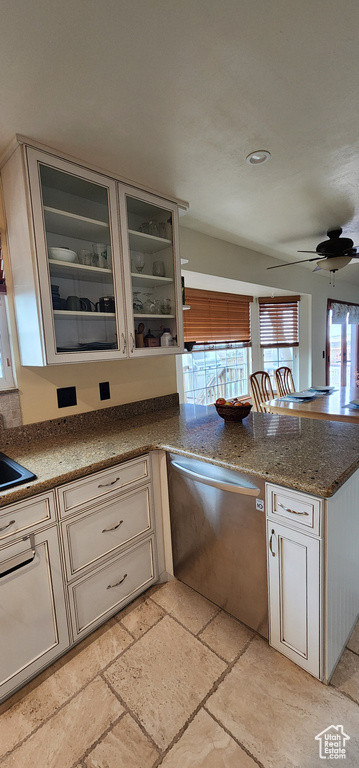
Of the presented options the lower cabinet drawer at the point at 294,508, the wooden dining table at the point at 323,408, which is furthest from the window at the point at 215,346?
the lower cabinet drawer at the point at 294,508

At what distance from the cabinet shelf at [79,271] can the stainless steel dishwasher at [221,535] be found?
3.46ft

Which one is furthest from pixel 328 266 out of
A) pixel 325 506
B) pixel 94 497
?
pixel 94 497

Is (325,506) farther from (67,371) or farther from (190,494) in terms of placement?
(67,371)

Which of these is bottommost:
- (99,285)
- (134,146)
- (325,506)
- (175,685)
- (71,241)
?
(175,685)

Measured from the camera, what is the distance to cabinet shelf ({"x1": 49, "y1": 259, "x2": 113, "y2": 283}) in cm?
157

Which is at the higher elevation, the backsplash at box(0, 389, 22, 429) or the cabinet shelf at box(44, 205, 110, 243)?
the cabinet shelf at box(44, 205, 110, 243)

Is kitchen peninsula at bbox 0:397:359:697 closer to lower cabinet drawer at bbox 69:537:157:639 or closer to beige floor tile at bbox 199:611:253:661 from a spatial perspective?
lower cabinet drawer at bbox 69:537:157:639

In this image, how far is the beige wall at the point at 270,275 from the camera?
8.88 ft

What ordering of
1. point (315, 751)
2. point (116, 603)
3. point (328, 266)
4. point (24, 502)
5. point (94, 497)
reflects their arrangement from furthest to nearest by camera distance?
point (328, 266)
point (116, 603)
point (94, 497)
point (24, 502)
point (315, 751)

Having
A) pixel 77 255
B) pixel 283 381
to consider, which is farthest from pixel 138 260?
pixel 283 381

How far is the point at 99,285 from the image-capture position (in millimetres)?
1763

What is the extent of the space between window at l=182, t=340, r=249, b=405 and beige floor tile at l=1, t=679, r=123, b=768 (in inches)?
93.3

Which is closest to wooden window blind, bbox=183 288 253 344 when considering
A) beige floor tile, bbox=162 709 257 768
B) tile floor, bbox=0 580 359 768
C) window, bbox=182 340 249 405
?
window, bbox=182 340 249 405

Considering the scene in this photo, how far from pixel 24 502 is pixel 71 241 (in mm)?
1289
